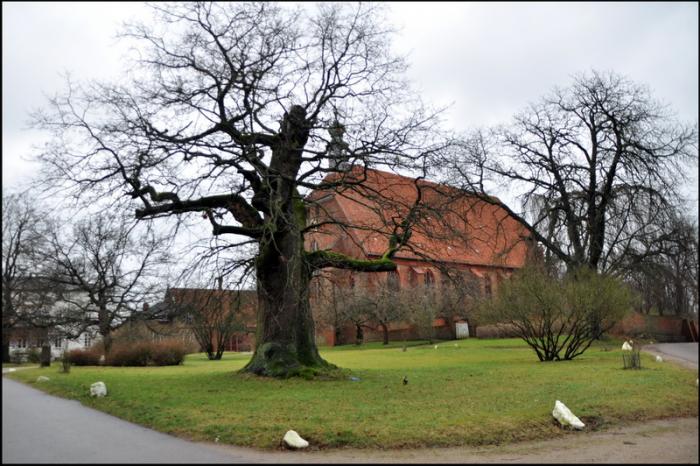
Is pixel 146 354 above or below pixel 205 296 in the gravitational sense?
below

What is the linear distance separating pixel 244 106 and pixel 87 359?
23629 mm

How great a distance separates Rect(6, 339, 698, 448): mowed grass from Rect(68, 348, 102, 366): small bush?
16695 millimetres

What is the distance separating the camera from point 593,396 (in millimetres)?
12680

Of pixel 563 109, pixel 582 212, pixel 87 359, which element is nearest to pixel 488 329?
pixel 582 212

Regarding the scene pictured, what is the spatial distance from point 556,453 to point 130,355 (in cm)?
2964

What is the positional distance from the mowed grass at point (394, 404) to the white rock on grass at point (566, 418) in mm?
167

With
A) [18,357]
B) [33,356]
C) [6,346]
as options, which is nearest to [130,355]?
[33,356]

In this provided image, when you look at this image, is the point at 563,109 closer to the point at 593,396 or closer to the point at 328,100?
the point at 328,100

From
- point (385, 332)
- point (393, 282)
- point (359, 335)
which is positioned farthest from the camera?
point (359, 335)

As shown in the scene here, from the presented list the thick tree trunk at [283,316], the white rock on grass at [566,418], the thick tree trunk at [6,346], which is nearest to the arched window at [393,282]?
the thick tree trunk at [6,346]

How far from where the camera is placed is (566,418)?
32.6ft

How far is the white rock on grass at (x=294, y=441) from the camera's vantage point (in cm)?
877

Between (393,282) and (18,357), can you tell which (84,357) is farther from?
(393,282)

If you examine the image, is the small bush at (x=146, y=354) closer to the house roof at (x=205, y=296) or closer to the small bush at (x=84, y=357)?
the small bush at (x=84, y=357)
